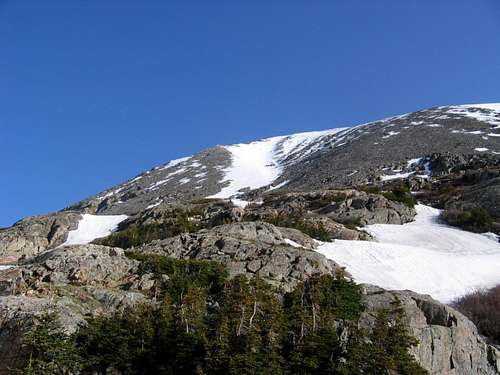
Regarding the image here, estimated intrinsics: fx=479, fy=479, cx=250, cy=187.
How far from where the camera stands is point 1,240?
43.4m

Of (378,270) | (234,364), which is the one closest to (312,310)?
(234,364)

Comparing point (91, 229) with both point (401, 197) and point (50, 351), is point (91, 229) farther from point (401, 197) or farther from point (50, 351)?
point (50, 351)

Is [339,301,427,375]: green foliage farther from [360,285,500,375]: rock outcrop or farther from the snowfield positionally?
the snowfield

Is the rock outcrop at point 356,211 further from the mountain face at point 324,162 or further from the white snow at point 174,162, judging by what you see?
the white snow at point 174,162

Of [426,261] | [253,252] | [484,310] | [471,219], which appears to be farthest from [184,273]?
[471,219]

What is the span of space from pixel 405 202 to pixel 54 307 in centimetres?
3166

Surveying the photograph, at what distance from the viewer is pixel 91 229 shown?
165 feet

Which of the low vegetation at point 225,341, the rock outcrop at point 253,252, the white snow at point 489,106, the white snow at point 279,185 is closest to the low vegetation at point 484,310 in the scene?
the rock outcrop at point 253,252

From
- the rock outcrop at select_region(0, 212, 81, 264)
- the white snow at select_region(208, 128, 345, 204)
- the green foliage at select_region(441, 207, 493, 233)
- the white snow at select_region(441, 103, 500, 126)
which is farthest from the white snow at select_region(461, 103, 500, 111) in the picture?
the rock outcrop at select_region(0, 212, 81, 264)

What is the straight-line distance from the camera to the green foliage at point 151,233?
33.1 m

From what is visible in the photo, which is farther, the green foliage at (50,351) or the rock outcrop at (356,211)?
the rock outcrop at (356,211)

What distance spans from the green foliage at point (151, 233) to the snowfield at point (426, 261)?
1171 centimetres

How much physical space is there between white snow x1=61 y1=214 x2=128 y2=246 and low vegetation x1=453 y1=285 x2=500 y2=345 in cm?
3349

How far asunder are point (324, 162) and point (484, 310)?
76642 millimetres
